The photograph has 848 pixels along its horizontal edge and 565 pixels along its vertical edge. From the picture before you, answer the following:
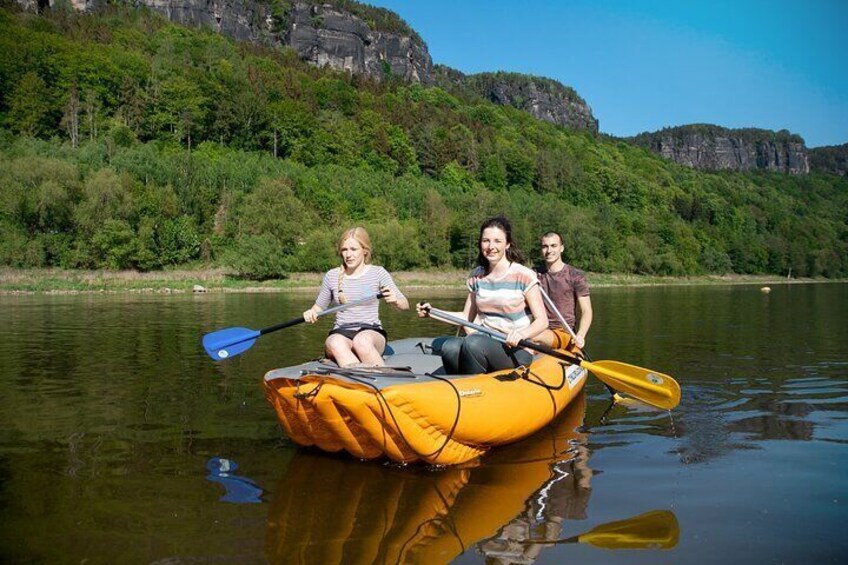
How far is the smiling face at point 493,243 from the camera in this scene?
5.89 metres

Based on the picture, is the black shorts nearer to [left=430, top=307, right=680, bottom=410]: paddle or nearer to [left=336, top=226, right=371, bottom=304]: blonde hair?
[left=336, top=226, right=371, bottom=304]: blonde hair

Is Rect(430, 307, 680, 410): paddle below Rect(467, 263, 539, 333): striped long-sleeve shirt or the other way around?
below

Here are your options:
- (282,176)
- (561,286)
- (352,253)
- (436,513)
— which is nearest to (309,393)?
(436,513)

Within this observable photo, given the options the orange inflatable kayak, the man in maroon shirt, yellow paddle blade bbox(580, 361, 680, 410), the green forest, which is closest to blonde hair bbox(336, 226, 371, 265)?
the orange inflatable kayak

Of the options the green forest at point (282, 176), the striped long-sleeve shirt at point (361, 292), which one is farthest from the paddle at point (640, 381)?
the green forest at point (282, 176)

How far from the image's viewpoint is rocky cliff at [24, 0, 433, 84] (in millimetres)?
113438

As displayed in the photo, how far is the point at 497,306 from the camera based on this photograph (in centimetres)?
615

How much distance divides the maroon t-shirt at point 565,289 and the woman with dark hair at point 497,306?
2009 millimetres

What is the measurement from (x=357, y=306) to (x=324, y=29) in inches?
5137

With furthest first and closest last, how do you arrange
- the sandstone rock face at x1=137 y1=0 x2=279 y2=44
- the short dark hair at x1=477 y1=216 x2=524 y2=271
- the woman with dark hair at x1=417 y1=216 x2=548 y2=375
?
the sandstone rock face at x1=137 y1=0 x2=279 y2=44 → the short dark hair at x1=477 y1=216 x2=524 y2=271 → the woman with dark hair at x1=417 y1=216 x2=548 y2=375

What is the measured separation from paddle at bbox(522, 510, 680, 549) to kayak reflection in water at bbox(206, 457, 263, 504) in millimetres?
1886

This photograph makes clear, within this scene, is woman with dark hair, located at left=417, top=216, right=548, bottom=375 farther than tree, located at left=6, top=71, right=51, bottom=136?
No

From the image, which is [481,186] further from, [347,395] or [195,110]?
[347,395]

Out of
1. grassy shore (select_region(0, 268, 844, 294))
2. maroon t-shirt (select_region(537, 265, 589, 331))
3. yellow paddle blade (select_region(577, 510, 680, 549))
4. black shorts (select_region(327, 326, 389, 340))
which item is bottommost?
yellow paddle blade (select_region(577, 510, 680, 549))
